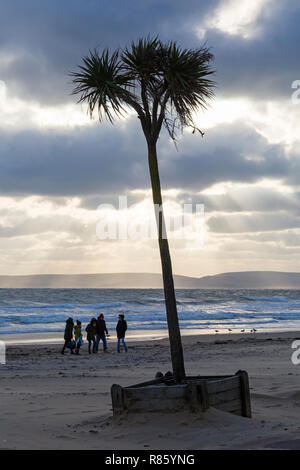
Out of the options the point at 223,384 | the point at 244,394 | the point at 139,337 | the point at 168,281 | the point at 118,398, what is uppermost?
the point at 168,281

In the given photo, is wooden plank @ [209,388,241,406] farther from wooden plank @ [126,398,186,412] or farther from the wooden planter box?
wooden plank @ [126,398,186,412]

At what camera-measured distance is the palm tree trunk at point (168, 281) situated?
948 centimetres

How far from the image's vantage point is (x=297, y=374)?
15.6m

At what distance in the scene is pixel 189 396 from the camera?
336 inches

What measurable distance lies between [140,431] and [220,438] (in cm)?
119

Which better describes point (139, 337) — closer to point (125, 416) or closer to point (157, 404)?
point (125, 416)

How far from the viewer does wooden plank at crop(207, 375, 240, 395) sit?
872 cm

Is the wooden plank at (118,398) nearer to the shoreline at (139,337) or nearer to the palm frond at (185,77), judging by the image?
the palm frond at (185,77)

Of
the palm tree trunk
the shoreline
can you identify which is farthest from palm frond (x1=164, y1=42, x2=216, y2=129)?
the shoreline

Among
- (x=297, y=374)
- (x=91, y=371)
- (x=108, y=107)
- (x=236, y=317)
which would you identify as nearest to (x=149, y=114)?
(x=108, y=107)

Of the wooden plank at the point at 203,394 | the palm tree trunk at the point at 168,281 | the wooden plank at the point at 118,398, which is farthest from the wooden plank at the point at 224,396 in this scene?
the wooden plank at the point at 118,398

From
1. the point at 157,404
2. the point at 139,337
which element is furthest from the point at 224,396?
the point at 139,337

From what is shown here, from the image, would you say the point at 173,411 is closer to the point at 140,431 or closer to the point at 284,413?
the point at 140,431

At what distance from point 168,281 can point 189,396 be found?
77.0 inches
